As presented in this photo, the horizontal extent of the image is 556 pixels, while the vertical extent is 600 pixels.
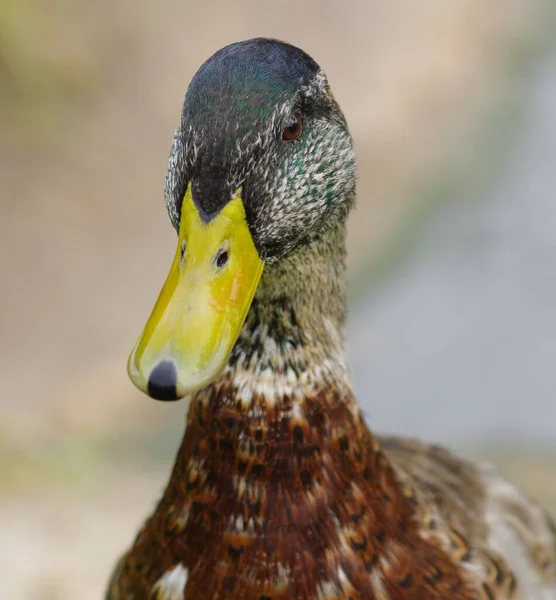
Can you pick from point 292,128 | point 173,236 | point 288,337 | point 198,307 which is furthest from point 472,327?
point 198,307

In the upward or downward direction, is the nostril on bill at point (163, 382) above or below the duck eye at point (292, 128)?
below

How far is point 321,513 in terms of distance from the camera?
1.50m

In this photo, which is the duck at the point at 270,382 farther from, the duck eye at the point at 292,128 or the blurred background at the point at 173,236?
the blurred background at the point at 173,236

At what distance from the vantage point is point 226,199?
129cm

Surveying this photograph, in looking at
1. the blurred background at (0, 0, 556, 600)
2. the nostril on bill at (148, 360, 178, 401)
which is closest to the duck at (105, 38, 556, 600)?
the nostril on bill at (148, 360, 178, 401)

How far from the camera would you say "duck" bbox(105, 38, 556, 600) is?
1.28 m

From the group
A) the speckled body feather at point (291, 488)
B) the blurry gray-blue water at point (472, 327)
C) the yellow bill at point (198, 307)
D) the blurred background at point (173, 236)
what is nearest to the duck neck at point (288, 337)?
the speckled body feather at point (291, 488)

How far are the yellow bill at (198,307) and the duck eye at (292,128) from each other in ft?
0.42

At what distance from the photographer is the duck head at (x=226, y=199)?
1.23m

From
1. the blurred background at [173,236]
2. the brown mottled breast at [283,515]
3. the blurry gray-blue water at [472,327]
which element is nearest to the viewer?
the brown mottled breast at [283,515]

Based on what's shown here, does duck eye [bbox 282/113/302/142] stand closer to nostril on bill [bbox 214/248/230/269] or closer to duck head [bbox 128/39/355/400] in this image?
duck head [bbox 128/39/355/400]

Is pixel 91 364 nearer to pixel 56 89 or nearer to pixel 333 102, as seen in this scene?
pixel 56 89

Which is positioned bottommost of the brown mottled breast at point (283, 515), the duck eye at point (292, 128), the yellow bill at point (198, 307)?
the brown mottled breast at point (283, 515)

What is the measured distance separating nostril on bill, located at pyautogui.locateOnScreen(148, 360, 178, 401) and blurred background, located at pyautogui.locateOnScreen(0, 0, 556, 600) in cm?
194
